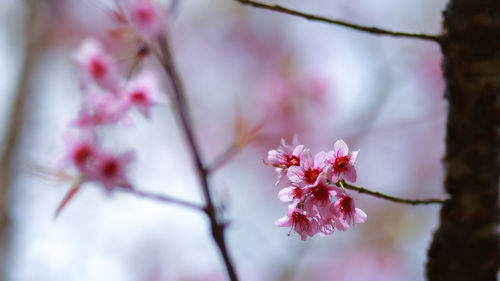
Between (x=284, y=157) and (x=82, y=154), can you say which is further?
(x=82, y=154)

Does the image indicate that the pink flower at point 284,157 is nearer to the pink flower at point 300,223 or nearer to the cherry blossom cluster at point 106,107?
the pink flower at point 300,223

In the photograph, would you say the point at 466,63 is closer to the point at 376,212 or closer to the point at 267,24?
the point at 376,212

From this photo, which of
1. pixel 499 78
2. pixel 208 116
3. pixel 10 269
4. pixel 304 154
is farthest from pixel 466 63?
pixel 208 116

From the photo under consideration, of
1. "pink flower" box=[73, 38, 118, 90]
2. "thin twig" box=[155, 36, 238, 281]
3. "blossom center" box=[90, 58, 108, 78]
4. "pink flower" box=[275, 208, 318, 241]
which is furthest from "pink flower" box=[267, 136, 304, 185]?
"blossom center" box=[90, 58, 108, 78]

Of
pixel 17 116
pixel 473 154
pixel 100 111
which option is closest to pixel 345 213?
pixel 473 154

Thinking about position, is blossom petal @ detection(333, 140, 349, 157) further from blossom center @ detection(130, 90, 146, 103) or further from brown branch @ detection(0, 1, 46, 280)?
brown branch @ detection(0, 1, 46, 280)

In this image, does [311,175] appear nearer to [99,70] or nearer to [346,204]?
[346,204]
